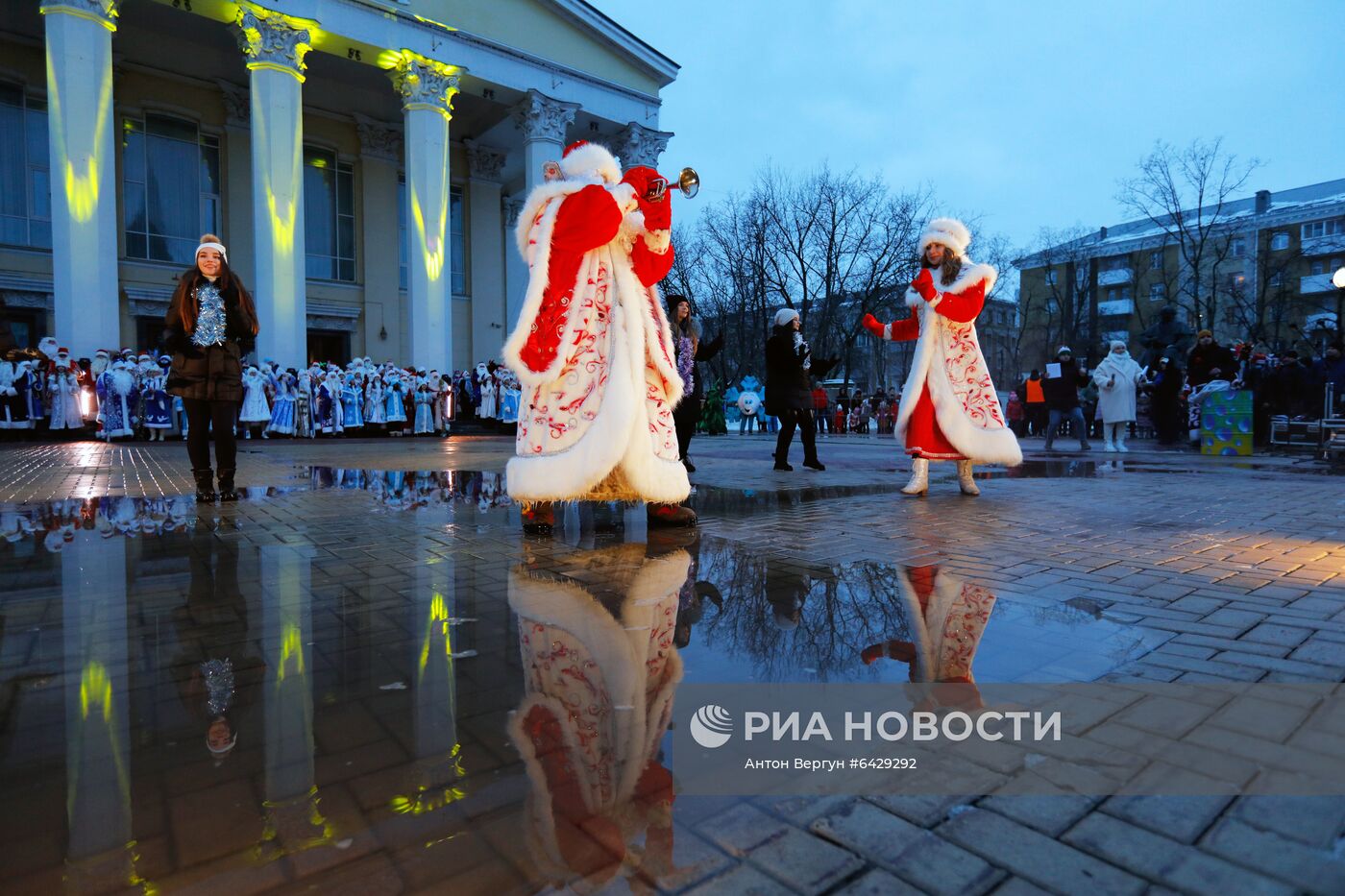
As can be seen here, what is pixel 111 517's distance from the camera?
17.6 feet

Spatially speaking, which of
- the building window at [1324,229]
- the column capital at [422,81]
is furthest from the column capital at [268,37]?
the building window at [1324,229]

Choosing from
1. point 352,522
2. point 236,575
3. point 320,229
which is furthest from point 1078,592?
point 320,229

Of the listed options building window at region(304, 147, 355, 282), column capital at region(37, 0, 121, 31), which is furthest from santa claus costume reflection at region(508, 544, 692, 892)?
building window at region(304, 147, 355, 282)

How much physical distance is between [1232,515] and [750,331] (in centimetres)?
3198

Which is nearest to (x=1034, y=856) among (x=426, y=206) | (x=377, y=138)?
(x=426, y=206)

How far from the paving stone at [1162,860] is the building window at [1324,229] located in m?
59.3

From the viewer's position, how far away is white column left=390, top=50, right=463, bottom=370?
23.0 meters

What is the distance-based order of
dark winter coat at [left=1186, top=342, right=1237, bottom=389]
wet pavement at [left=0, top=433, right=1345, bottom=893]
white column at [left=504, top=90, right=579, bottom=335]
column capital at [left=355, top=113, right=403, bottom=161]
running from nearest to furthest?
wet pavement at [left=0, top=433, right=1345, bottom=893], dark winter coat at [left=1186, top=342, right=1237, bottom=389], white column at [left=504, top=90, right=579, bottom=335], column capital at [left=355, top=113, right=403, bottom=161]

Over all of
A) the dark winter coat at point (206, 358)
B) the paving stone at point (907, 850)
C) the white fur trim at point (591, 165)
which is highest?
the white fur trim at point (591, 165)

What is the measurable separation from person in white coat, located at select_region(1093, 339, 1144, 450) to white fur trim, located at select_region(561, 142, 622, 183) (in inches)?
491

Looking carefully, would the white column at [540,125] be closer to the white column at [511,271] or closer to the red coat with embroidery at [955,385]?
the white column at [511,271]

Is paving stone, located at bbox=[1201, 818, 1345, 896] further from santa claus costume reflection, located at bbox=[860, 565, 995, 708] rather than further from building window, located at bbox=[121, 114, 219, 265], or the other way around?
building window, located at bbox=[121, 114, 219, 265]

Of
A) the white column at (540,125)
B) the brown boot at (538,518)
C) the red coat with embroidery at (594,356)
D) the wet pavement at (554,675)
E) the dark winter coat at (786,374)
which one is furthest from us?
the white column at (540,125)

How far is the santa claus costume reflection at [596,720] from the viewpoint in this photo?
4.80 ft
